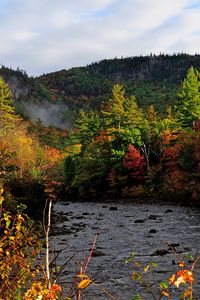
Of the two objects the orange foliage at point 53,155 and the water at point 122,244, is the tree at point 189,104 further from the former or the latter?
the orange foliage at point 53,155

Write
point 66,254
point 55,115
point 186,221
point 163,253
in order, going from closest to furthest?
point 163,253 < point 66,254 < point 186,221 < point 55,115

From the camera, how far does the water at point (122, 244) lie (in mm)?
12228

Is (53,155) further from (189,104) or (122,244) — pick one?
(122,244)

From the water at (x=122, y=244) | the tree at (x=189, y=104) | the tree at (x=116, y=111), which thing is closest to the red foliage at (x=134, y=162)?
the tree at (x=116, y=111)

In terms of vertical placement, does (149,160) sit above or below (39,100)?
below

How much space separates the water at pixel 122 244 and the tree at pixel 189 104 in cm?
2397

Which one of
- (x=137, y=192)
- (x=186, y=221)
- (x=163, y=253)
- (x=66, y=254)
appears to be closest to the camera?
(x=163, y=253)

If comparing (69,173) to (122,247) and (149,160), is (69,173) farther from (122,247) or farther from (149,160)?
(122,247)

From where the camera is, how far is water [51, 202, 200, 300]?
12.2 meters

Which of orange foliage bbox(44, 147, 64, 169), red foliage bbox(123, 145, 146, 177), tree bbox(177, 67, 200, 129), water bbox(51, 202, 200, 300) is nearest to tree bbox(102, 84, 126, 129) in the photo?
red foliage bbox(123, 145, 146, 177)

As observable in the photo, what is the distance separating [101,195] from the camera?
53906 mm

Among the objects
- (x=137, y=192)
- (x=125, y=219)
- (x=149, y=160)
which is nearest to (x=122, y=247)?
(x=125, y=219)

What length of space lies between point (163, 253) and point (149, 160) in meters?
35.4

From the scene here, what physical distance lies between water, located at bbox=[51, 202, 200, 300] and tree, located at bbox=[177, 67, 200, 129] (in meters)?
24.0
